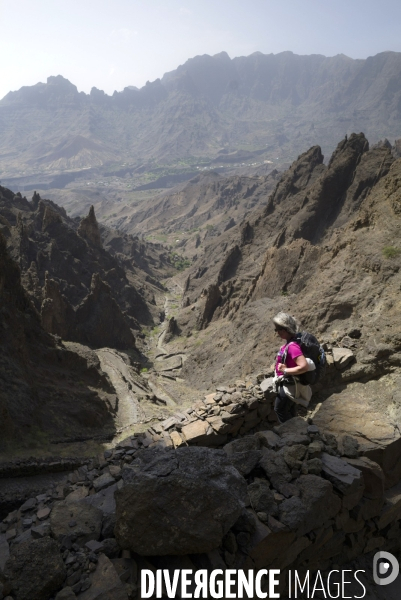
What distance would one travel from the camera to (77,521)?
582 cm

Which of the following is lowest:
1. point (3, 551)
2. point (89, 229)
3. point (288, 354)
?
point (3, 551)

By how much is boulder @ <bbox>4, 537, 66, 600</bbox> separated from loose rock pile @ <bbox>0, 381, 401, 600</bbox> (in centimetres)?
1

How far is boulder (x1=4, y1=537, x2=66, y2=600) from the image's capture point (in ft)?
15.5

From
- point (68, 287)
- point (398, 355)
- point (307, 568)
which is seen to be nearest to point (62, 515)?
point (307, 568)

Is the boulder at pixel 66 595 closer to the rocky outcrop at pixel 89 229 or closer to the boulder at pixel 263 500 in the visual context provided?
the boulder at pixel 263 500

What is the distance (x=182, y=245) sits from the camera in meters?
134

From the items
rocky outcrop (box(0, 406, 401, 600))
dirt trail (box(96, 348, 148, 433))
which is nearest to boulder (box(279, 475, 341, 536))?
rocky outcrop (box(0, 406, 401, 600))

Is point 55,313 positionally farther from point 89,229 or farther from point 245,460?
Result: point 245,460

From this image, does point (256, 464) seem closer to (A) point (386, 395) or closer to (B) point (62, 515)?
(B) point (62, 515)

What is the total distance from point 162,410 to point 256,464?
20.3 meters

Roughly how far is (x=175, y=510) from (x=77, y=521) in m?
1.74

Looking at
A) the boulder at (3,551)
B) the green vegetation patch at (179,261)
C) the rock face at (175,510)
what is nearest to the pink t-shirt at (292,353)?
the rock face at (175,510)

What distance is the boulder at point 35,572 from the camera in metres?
4.71

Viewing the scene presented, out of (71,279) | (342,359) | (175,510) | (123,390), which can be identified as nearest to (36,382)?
(123,390)
